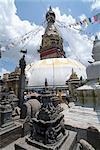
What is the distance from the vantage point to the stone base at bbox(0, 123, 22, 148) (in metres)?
5.87

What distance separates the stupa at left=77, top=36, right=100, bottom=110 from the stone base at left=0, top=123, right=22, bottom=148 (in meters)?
2.58

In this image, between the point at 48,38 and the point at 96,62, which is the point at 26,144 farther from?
the point at 48,38

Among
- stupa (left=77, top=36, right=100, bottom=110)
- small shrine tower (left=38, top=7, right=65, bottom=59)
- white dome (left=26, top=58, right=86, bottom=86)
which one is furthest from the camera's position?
small shrine tower (left=38, top=7, right=65, bottom=59)

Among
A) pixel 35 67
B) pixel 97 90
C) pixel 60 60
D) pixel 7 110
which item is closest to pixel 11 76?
pixel 35 67

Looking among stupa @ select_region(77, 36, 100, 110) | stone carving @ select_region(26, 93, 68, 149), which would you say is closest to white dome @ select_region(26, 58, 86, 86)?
stupa @ select_region(77, 36, 100, 110)

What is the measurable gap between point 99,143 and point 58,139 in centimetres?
113

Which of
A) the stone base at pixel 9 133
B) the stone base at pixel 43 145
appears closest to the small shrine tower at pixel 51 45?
the stone base at pixel 9 133

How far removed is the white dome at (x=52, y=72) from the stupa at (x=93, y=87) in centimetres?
1739

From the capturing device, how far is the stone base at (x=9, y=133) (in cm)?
587

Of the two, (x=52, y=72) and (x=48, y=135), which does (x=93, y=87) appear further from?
Answer: (x=52, y=72)

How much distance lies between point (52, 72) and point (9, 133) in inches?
785

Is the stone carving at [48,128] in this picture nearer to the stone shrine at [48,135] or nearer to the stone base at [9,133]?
the stone shrine at [48,135]

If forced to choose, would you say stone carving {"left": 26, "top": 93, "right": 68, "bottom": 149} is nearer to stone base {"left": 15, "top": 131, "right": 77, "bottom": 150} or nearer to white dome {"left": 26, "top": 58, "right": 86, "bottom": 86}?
stone base {"left": 15, "top": 131, "right": 77, "bottom": 150}

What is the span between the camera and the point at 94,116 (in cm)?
555
